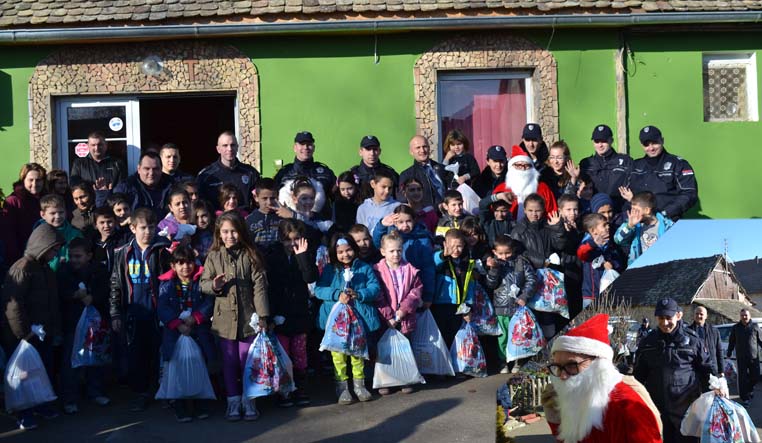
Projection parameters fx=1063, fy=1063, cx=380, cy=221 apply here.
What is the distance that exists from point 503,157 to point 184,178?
315 cm

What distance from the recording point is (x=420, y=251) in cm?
924

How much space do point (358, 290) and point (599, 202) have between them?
2.64m

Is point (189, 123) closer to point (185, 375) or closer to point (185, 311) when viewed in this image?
point (185, 311)

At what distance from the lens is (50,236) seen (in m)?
8.44

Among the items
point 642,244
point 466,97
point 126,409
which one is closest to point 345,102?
point 466,97

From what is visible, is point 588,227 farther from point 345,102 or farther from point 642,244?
point 345,102

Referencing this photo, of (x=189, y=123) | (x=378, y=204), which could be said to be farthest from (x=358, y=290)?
(x=189, y=123)

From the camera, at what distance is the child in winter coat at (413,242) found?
9.14 m

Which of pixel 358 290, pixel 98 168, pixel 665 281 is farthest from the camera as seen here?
pixel 98 168

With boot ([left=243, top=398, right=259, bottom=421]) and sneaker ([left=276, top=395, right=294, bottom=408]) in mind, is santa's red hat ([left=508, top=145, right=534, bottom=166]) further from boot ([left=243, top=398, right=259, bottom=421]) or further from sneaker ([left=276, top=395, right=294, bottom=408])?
boot ([left=243, top=398, right=259, bottom=421])

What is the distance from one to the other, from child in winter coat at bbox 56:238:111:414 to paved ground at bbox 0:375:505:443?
166 mm

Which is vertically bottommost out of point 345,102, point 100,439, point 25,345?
point 100,439

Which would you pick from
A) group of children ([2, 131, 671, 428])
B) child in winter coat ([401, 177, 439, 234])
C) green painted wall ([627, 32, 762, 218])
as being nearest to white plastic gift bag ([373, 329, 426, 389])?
group of children ([2, 131, 671, 428])

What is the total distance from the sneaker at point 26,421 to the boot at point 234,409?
1.48 m
